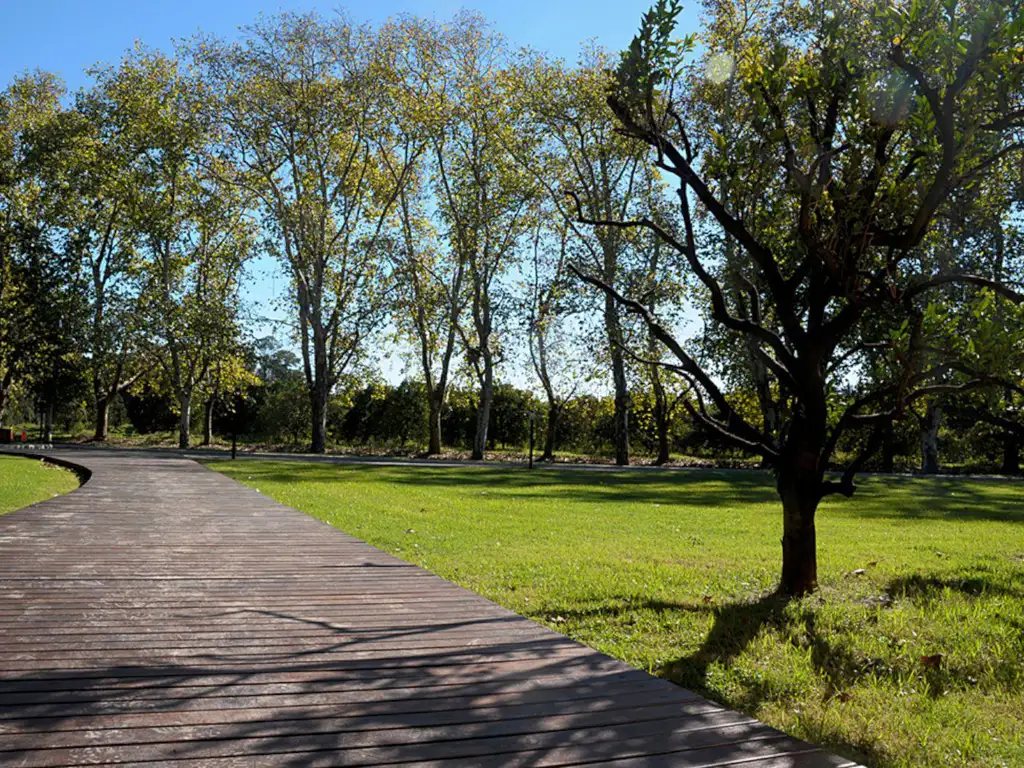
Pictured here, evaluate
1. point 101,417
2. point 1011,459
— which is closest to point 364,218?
point 101,417

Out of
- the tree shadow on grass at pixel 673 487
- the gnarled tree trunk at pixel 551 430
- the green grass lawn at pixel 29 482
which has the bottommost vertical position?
the tree shadow on grass at pixel 673 487

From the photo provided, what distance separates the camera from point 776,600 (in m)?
6.32

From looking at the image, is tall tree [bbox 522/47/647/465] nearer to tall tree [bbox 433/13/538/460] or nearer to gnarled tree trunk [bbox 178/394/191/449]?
tall tree [bbox 433/13/538/460]

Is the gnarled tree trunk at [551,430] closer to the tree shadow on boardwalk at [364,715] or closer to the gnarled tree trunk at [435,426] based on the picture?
the gnarled tree trunk at [435,426]

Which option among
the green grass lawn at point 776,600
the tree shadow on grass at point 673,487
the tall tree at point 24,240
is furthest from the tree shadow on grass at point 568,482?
the tall tree at point 24,240

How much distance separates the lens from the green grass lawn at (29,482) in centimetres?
1350

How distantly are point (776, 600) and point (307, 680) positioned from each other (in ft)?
12.5

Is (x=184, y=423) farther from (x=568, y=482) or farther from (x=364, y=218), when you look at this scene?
(x=568, y=482)

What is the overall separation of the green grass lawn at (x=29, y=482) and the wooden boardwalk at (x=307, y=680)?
7395mm

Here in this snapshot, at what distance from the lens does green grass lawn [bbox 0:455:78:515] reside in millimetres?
13500

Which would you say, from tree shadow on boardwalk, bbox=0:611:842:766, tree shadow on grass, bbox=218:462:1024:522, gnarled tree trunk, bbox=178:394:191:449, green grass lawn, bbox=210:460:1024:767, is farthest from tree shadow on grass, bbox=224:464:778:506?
tree shadow on boardwalk, bbox=0:611:842:766

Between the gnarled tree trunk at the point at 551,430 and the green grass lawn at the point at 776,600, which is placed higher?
the gnarled tree trunk at the point at 551,430

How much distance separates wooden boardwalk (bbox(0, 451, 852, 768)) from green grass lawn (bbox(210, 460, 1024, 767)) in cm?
53

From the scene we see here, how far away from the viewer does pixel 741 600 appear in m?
6.53
